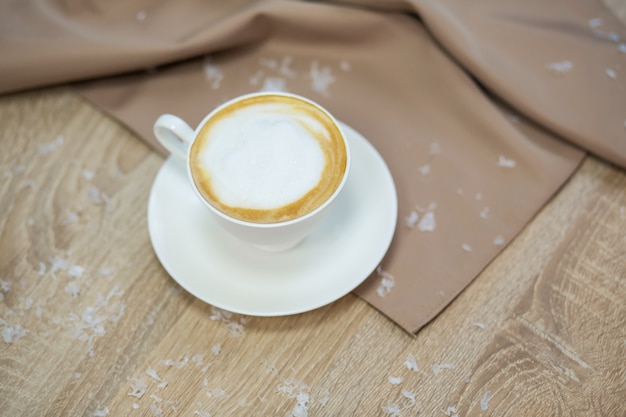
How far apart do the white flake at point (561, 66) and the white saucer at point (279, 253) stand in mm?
295

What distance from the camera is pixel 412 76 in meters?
0.89

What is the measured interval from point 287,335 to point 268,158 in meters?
0.19

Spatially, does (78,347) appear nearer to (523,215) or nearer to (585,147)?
(523,215)

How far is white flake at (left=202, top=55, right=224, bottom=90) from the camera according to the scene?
0.90 m

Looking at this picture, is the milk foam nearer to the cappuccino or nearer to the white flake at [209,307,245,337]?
the cappuccino

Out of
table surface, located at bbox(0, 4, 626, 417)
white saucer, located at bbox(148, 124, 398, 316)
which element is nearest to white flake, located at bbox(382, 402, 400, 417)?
table surface, located at bbox(0, 4, 626, 417)

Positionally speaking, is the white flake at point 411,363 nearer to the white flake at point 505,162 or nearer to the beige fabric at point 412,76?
the beige fabric at point 412,76

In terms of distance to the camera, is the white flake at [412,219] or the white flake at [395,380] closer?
the white flake at [395,380]

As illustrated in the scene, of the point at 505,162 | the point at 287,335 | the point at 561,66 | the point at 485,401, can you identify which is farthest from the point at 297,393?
the point at 561,66

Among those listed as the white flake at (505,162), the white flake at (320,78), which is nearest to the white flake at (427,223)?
the white flake at (505,162)

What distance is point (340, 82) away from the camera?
35.3 inches

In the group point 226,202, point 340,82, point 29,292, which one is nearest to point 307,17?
point 340,82

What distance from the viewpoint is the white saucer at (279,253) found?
0.68 metres

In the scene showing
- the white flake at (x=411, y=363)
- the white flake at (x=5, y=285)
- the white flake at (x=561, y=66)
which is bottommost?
the white flake at (x=411, y=363)
